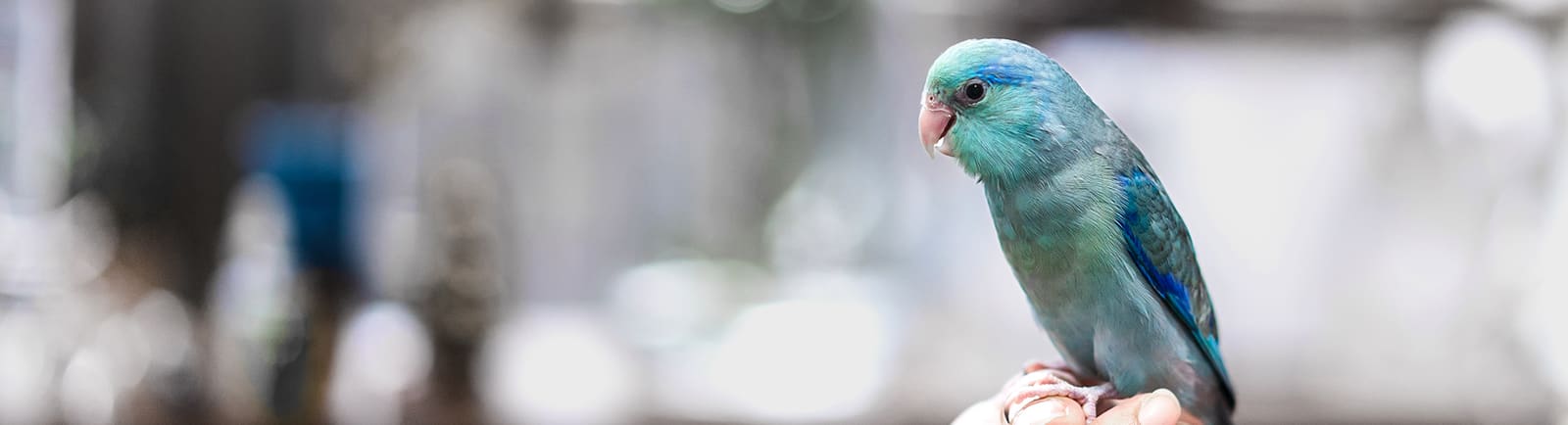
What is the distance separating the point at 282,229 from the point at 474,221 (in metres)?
0.27

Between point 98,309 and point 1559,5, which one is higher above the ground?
point 1559,5

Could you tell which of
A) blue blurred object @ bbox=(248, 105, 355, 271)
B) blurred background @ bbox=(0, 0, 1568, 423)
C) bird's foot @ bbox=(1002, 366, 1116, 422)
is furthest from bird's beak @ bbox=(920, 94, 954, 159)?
blue blurred object @ bbox=(248, 105, 355, 271)

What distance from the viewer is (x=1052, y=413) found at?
1.53 ft

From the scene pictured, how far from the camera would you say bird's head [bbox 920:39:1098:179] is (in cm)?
48

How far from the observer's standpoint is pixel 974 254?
1.65m

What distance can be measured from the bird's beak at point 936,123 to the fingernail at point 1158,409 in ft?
0.45

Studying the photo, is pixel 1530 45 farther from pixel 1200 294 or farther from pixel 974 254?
pixel 1200 294

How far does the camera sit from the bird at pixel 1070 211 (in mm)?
478

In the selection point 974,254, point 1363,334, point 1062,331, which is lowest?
point 1062,331

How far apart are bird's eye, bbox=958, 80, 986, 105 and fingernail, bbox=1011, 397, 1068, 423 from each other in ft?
0.45

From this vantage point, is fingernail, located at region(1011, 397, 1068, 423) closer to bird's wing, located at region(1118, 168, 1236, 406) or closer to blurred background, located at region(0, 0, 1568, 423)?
bird's wing, located at region(1118, 168, 1236, 406)

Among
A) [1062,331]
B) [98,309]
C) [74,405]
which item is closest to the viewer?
[1062,331]

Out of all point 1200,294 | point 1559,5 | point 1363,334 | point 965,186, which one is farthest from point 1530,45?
point 1200,294

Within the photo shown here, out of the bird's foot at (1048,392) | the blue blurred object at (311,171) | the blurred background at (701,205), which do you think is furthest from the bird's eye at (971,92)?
the blue blurred object at (311,171)
